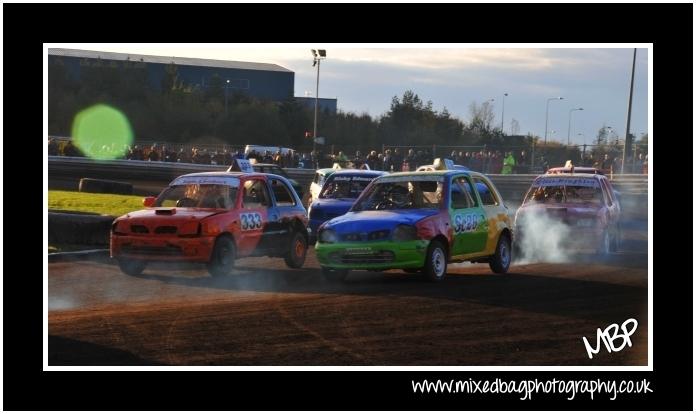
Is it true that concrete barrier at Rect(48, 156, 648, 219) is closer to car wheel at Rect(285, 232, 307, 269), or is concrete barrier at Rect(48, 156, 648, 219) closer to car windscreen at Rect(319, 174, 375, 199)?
car windscreen at Rect(319, 174, 375, 199)

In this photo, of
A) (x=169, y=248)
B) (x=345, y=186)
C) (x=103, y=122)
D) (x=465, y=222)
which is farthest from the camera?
(x=103, y=122)

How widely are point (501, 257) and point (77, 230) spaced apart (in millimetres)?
7542

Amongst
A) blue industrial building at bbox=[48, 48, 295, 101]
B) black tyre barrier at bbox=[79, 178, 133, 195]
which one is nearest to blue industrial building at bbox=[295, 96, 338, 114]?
blue industrial building at bbox=[48, 48, 295, 101]

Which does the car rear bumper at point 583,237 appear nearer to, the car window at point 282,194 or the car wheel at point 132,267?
the car window at point 282,194

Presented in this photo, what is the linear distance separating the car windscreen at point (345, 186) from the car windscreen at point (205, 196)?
16.3ft

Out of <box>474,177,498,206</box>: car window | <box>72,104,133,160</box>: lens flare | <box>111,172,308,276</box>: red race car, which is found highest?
<box>72,104,133,160</box>: lens flare

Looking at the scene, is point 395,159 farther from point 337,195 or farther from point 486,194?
point 486,194

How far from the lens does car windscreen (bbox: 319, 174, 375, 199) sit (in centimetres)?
1952

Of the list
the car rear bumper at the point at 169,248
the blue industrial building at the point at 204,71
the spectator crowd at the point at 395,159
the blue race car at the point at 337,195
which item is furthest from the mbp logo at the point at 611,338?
the blue industrial building at the point at 204,71

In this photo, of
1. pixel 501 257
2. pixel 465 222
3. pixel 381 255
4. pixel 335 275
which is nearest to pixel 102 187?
pixel 335 275

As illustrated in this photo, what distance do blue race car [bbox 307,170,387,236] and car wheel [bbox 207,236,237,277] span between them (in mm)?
4829

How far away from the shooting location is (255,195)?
15.1m

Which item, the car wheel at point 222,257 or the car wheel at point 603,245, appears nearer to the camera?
the car wheel at point 222,257

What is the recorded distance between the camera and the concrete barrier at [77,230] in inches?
674
